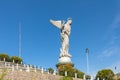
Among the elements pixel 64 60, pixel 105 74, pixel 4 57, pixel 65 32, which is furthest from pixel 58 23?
pixel 105 74

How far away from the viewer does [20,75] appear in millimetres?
33844

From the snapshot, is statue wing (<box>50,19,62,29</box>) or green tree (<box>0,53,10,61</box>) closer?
statue wing (<box>50,19,62,29</box>)

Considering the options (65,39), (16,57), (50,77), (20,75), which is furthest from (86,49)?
(20,75)

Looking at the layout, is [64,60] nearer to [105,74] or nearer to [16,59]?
[105,74]

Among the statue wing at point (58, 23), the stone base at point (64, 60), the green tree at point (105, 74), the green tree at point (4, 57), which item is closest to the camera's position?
the green tree at point (105, 74)

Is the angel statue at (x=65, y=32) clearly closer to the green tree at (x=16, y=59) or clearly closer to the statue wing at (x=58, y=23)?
the statue wing at (x=58, y=23)

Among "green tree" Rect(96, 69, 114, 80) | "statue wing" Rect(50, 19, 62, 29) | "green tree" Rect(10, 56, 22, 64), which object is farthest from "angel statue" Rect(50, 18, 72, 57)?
"green tree" Rect(10, 56, 22, 64)

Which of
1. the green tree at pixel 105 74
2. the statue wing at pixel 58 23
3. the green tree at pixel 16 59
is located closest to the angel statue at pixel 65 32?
the statue wing at pixel 58 23

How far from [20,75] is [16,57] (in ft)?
95.2

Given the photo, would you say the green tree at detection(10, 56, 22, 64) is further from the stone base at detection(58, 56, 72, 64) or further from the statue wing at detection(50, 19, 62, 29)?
the stone base at detection(58, 56, 72, 64)

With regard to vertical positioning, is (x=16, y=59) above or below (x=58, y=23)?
below

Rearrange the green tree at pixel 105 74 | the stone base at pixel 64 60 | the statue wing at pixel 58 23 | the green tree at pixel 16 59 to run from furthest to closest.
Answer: the green tree at pixel 16 59, the statue wing at pixel 58 23, the stone base at pixel 64 60, the green tree at pixel 105 74

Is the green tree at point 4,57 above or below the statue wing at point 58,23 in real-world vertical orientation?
below

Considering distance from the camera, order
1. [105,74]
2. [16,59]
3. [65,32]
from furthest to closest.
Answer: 1. [16,59]
2. [65,32]
3. [105,74]
